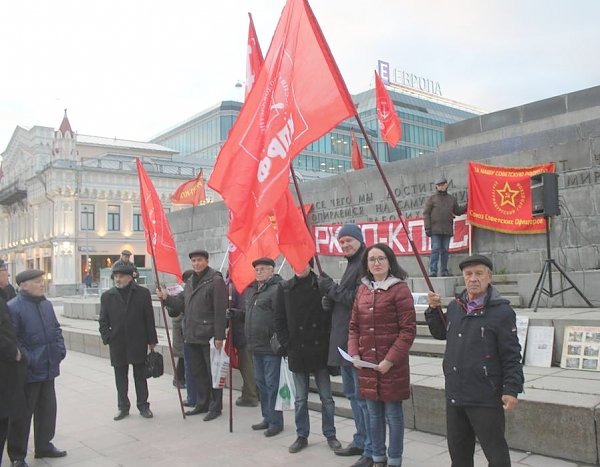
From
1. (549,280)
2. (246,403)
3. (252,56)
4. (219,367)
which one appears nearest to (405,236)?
(549,280)

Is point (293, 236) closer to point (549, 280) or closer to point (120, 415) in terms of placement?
point (120, 415)

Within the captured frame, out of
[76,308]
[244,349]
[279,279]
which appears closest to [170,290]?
[244,349]

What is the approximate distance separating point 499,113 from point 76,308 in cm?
1465

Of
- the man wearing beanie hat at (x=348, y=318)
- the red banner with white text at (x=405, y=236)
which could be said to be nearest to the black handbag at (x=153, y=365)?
the man wearing beanie hat at (x=348, y=318)

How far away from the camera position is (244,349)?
7645 mm

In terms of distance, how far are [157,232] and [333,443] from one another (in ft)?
12.9

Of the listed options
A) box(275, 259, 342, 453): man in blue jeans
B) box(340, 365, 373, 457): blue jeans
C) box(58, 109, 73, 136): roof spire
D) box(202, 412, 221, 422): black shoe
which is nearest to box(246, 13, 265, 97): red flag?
box(275, 259, 342, 453): man in blue jeans

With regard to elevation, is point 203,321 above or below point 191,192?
below

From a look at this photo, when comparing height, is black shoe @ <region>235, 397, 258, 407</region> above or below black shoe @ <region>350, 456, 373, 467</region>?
below

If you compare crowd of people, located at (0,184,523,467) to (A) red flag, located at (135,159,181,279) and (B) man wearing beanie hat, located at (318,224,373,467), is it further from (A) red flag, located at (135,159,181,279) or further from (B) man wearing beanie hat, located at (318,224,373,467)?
(A) red flag, located at (135,159,181,279)

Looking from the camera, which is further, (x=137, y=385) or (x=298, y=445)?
(x=137, y=385)

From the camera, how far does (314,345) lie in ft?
18.0

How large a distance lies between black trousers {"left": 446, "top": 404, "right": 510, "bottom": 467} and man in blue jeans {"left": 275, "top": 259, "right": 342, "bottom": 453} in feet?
5.99

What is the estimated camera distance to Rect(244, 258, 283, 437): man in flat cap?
241 inches
